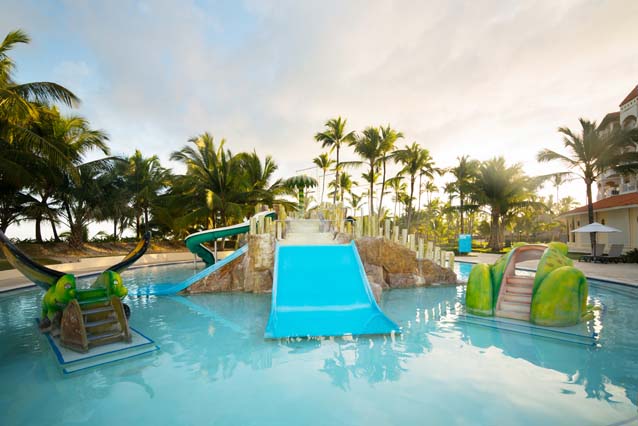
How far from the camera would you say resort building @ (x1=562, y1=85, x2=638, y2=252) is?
773 inches

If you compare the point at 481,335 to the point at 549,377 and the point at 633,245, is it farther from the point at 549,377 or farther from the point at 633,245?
the point at 633,245

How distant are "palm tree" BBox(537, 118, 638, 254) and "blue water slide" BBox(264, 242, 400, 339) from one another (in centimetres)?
1659

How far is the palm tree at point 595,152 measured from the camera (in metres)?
17.5

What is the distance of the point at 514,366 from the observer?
4727mm

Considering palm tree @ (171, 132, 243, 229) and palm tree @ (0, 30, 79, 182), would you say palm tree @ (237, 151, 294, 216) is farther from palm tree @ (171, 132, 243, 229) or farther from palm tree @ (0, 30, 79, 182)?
palm tree @ (0, 30, 79, 182)

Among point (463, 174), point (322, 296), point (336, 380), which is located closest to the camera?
point (336, 380)

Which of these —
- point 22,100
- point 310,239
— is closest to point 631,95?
point 310,239

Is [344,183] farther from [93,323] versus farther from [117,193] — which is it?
[93,323]

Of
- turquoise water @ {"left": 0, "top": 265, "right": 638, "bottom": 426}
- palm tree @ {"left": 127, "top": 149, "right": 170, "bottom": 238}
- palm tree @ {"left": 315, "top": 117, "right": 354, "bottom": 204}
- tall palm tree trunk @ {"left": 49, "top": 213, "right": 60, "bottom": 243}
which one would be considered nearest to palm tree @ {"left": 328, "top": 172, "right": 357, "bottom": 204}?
palm tree @ {"left": 315, "top": 117, "right": 354, "bottom": 204}

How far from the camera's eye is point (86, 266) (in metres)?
16.5

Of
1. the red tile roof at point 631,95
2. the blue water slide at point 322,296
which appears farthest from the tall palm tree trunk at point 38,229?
the red tile roof at point 631,95

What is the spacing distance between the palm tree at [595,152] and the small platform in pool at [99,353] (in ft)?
69.2

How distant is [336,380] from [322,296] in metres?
3.11

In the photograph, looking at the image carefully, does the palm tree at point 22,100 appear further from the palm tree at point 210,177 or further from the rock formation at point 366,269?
the palm tree at point 210,177
